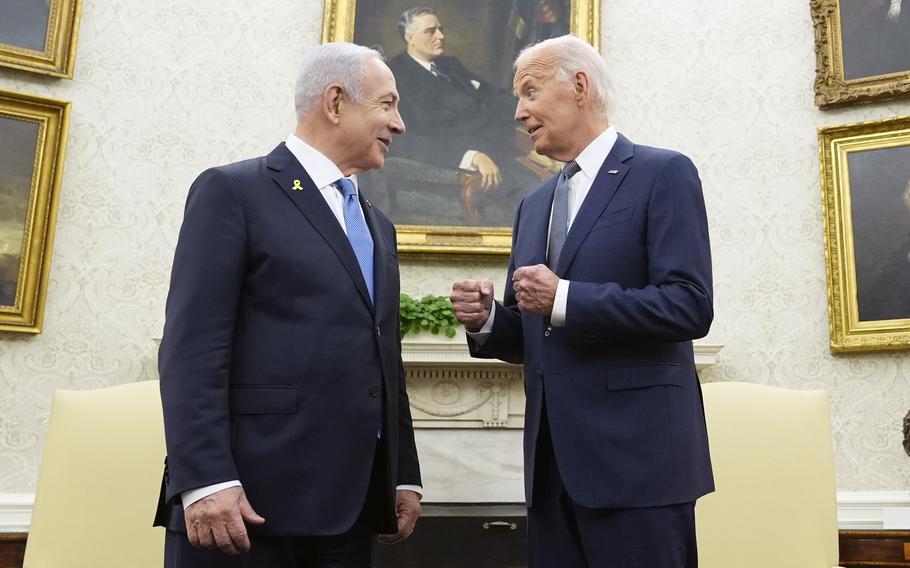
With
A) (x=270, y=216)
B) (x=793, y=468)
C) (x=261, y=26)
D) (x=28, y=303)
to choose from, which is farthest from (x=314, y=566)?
(x=261, y=26)

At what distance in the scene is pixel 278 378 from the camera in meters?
1.73

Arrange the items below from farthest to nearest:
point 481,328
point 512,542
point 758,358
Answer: point 758,358 < point 512,542 < point 481,328

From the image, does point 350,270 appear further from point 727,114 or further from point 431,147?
point 727,114

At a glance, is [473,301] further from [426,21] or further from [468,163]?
[426,21]

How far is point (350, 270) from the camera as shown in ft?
6.08

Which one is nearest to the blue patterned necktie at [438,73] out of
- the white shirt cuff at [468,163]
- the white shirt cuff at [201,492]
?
the white shirt cuff at [468,163]

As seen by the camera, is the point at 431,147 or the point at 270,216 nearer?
the point at 270,216

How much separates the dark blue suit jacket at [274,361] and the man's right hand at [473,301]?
264mm

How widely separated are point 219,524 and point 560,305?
857mm

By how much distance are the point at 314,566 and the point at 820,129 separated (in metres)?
3.84

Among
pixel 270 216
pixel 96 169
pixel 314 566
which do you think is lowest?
pixel 314 566

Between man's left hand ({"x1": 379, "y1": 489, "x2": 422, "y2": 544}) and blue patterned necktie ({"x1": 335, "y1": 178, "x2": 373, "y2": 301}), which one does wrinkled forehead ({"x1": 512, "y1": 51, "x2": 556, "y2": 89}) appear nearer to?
blue patterned necktie ({"x1": 335, "y1": 178, "x2": 373, "y2": 301})

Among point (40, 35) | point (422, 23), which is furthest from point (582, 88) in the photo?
point (40, 35)

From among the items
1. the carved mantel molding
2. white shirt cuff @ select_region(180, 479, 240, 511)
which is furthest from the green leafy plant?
white shirt cuff @ select_region(180, 479, 240, 511)
